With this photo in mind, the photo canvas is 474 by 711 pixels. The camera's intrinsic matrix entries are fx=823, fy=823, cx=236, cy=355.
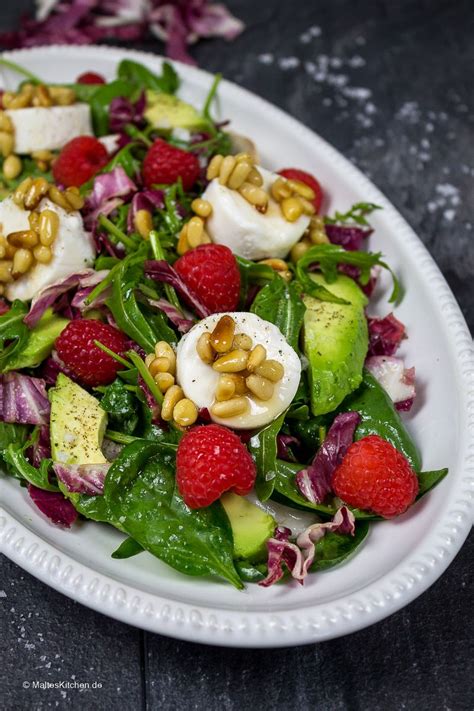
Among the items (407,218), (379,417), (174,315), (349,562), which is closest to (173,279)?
(174,315)

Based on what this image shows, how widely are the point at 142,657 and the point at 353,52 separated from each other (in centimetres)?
354

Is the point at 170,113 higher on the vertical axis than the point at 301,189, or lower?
lower

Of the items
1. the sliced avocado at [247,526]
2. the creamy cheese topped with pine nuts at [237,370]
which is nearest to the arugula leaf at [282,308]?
the creamy cheese topped with pine nuts at [237,370]

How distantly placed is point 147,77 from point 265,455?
2.05 metres

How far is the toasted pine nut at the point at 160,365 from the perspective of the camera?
94.7 inches

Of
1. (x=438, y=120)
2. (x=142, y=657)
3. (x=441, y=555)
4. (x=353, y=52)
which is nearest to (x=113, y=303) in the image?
(x=142, y=657)

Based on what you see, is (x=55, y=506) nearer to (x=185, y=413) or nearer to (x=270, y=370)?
(x=185, y=413)

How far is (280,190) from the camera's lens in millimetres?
2887

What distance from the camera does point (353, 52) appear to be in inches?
181

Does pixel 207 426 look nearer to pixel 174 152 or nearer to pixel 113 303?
pixel 113 303

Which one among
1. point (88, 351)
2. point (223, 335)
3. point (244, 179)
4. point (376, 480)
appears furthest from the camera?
point (244, 179)

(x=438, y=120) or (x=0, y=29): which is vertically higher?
(x=438, y=120)

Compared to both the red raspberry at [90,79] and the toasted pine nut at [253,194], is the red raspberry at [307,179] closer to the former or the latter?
the toasted pine nut at [253,194]

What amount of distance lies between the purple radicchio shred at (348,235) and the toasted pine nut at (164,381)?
990 millimetres
